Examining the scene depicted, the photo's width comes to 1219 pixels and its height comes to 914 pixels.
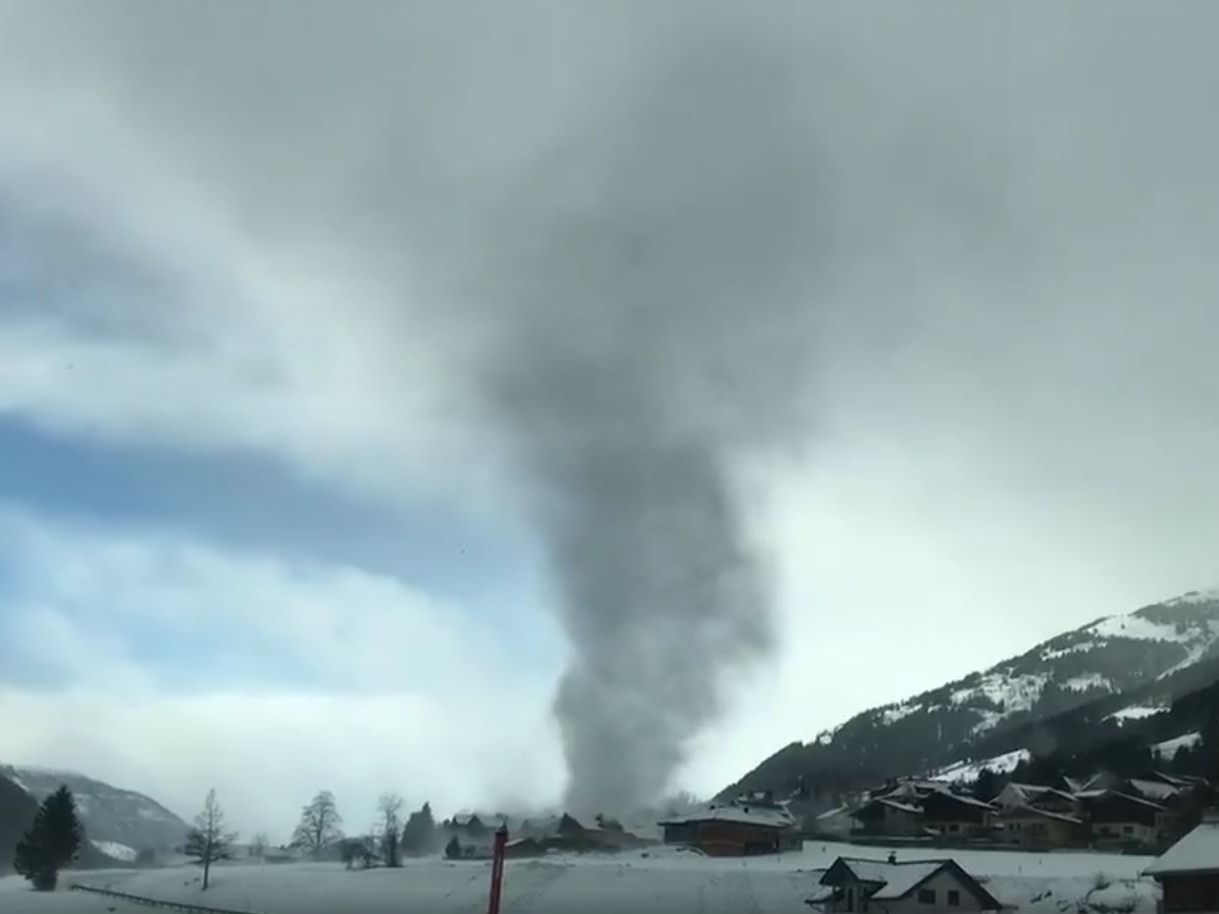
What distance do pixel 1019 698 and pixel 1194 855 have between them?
77.7m

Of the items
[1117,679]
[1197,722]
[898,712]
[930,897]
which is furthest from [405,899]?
[1117,679]

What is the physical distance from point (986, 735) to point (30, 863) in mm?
65181

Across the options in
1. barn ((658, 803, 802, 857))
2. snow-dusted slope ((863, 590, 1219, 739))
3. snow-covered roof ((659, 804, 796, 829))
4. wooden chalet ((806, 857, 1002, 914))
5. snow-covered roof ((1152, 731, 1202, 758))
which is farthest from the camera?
snow-dusted slope ((863, 590, 1219, 739))

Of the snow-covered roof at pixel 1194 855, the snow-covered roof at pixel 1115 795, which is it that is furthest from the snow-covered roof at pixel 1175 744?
the snow-covered roof at pixel 1194 855

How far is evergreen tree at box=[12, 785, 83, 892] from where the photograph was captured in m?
51.3

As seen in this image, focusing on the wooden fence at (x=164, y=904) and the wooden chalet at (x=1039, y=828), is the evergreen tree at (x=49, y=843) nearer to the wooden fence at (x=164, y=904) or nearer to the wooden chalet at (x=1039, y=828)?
the wooden fence at (x=164, y=904)

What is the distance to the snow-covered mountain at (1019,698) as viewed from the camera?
258ft

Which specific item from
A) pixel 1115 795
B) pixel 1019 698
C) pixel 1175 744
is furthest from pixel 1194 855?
pixel 1019 698

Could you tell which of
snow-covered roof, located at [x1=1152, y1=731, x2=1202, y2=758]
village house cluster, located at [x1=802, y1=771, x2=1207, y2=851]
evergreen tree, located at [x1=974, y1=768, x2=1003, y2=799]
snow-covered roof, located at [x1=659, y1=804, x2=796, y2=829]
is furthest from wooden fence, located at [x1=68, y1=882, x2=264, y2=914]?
snow-covered roof, located at [x1=1152, y1=731, x2=1202, y2=758]

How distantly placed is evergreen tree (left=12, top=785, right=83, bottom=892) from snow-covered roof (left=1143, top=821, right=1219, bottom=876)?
42.6m

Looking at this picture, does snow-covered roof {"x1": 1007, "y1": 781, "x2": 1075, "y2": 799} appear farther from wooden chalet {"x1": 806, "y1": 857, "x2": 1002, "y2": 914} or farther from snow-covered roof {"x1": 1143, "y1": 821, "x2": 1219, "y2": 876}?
wooden chalet {"x1": 806, "y1": 857, "x2": 1002, "y2": 914}

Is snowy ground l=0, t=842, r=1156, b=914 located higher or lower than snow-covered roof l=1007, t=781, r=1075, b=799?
lower

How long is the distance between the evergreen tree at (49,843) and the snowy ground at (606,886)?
93 centimetres

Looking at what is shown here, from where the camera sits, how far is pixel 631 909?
4038 cm
